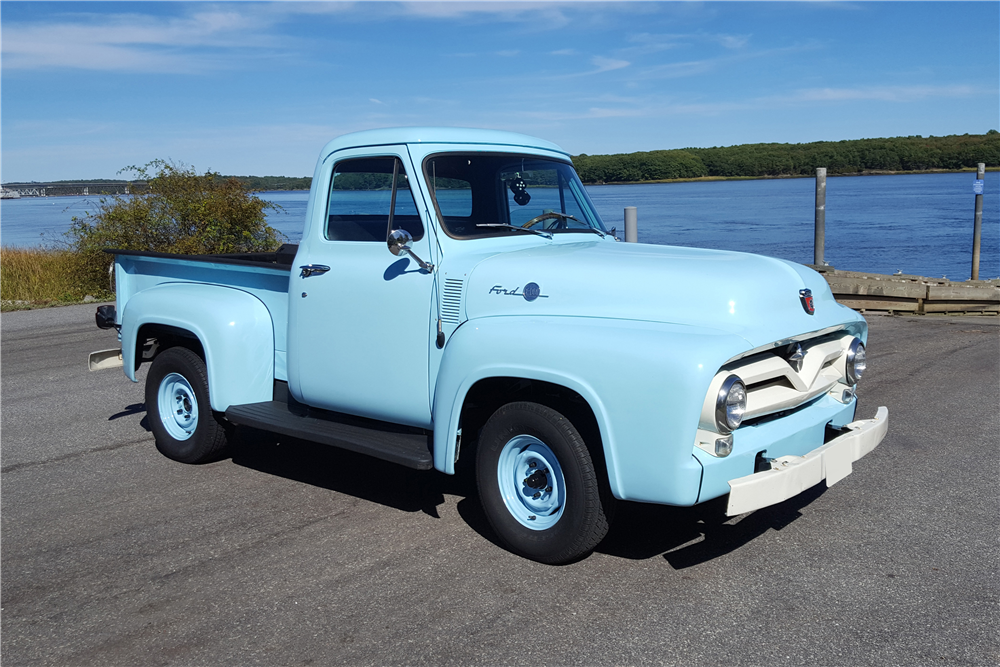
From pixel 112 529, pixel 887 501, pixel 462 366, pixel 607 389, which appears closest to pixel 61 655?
pixel 112 529

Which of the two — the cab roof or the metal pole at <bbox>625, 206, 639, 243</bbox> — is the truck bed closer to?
the cab roof

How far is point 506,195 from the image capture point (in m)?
5.37

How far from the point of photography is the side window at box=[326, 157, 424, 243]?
495cm

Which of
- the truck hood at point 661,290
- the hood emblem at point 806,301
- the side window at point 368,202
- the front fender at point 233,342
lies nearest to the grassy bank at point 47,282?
the front fender at point 233,342

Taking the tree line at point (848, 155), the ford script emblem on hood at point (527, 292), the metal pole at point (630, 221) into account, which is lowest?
the ford script emblem on hood at point (527, 292)

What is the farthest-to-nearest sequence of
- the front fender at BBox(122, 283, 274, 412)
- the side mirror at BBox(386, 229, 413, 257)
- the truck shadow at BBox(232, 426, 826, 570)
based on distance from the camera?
the front fender at BBox(122, 283, 274, 412) → the side mirror at BBox(386, 229, 413, 257) → the truck shadow at BBox(232, 426, 826, 570)

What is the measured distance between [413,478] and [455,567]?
5.07 ft

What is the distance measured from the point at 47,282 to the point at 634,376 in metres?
16.7

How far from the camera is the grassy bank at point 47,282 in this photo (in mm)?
16875

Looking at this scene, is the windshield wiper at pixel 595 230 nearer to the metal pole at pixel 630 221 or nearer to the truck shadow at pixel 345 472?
the truck shadow at pixel 345 472

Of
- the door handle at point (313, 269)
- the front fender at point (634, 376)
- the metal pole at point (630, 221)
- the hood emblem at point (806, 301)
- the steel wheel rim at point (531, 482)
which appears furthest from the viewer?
the metal pole at point (630, 221)

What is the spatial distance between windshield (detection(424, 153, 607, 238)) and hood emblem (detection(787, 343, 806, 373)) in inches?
66.0

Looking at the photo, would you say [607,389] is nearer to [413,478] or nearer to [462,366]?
[462,366]

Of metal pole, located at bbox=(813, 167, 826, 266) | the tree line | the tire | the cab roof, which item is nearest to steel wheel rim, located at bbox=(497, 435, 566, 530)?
the tire
